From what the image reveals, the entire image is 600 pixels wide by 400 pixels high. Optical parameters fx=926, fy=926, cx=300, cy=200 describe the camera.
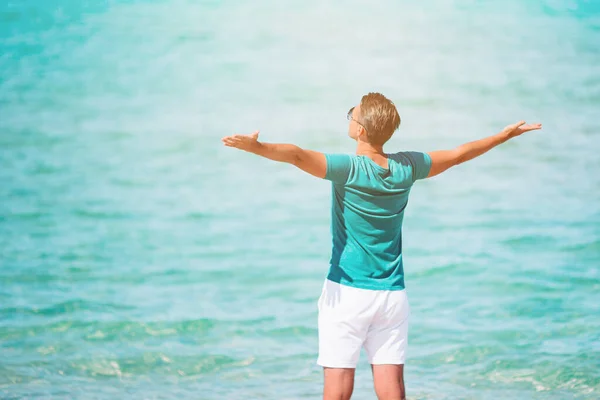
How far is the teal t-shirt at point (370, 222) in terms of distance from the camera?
262cm

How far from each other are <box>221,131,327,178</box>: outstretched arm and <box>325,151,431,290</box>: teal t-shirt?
100mm

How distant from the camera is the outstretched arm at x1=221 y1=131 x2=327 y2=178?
7.91 feet

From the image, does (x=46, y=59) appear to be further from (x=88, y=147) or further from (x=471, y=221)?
(x=471, y=221)

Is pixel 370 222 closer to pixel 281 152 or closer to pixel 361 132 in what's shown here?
pixel 361 132

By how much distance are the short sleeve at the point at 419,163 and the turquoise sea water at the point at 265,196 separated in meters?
2.14

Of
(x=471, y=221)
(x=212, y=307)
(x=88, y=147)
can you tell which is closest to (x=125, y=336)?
(x=212, y=307)

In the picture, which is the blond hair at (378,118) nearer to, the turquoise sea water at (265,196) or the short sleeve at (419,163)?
the short sleeve at (419,163)

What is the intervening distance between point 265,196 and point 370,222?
8334mm

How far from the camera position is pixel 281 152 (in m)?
2.47

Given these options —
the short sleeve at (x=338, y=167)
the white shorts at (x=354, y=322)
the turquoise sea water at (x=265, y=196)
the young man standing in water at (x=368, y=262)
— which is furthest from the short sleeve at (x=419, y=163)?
the turquoise sea water at (x=265, y=196)

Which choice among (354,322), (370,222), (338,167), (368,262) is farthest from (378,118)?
(354,322)

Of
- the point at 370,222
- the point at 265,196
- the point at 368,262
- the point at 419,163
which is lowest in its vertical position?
the point at 265,196

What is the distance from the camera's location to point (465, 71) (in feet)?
39.9

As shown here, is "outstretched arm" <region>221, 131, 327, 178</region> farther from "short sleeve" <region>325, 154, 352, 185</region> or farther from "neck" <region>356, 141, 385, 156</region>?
"neck" <region>356, 141, 385, 156</region>
